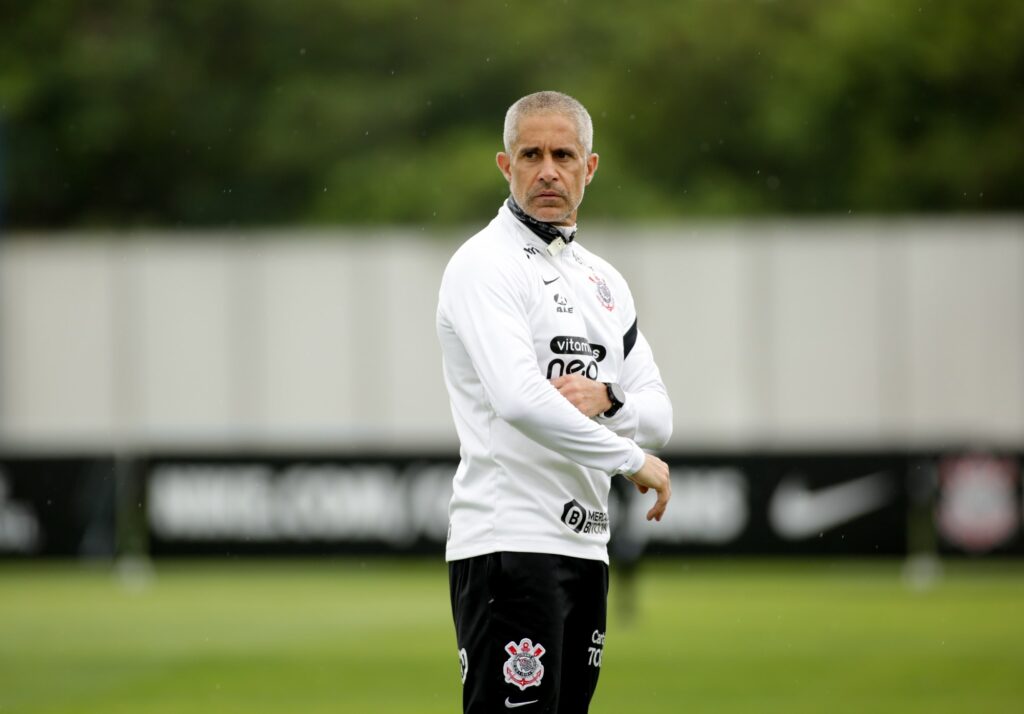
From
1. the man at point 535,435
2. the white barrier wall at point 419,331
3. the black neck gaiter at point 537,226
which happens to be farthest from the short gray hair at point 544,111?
the white barrier wall at point 419,331

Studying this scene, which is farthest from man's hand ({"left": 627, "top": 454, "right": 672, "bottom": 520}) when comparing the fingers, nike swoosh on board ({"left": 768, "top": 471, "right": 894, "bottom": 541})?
nike swoosh on board ({"left": 768, "top": 471, "right": 894, "bottom": 541})

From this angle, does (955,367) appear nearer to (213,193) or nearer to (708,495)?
(708,495)

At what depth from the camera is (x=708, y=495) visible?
18891 millimetres

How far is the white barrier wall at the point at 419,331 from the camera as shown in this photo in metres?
27.0

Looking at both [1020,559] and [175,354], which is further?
[175,354]

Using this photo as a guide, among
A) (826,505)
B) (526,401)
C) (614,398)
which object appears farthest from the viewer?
(826,505)

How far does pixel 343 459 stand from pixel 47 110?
2009 cm

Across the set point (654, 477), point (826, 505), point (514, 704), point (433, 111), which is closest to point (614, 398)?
point (654, 477)

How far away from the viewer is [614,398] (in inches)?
196

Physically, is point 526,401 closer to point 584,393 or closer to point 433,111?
point 584,393

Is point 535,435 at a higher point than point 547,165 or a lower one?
lower

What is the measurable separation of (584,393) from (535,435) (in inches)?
9.6

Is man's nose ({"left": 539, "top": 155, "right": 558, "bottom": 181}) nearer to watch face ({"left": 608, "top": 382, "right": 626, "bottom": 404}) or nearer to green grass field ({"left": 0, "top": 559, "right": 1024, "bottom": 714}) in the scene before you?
watch face ({"left": 608, "top": 382, "right": 626, "bottom": 404})

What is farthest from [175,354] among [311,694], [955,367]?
[311,694]
